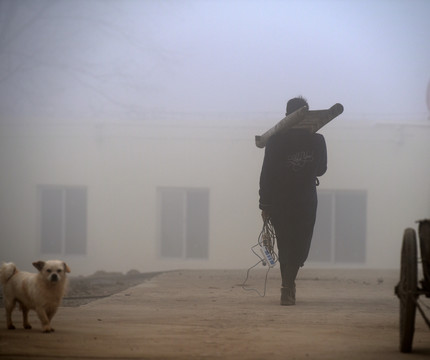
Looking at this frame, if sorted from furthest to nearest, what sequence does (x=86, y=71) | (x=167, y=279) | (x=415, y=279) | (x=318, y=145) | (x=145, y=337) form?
(x=86, y=71) < (x=167, y=279) < (x=318, y=145) < (x=145, y=337) < (x=415, y=279)

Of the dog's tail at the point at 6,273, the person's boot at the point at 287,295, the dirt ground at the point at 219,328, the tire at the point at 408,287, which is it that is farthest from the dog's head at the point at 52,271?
the person's boot at the point at 287,295

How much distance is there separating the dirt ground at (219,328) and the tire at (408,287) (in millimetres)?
157

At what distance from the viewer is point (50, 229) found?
74.3ft

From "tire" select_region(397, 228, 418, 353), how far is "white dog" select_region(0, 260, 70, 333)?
237cm

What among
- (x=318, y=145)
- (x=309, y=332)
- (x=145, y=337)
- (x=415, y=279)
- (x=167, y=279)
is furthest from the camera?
(x=167, y=279)

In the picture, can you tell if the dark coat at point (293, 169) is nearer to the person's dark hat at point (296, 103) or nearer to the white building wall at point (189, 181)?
the person's dark hat at point (296, 103)

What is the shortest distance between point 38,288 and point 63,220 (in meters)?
16.6

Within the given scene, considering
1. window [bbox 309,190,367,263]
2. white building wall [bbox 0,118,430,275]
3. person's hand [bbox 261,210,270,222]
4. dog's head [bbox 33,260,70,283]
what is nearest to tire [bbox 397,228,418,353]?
dog's head [bbox 33,260,70,283]

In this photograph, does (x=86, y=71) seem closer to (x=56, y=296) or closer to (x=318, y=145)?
(x=318, y=145)

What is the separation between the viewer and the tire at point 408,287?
5141 millimetres

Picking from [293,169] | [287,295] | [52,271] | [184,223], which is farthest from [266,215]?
[184,223]

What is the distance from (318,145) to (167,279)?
5286 millimetres

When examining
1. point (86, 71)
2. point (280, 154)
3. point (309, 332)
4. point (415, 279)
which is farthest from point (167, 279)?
point (86, 71)

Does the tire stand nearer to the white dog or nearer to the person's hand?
the white dog
